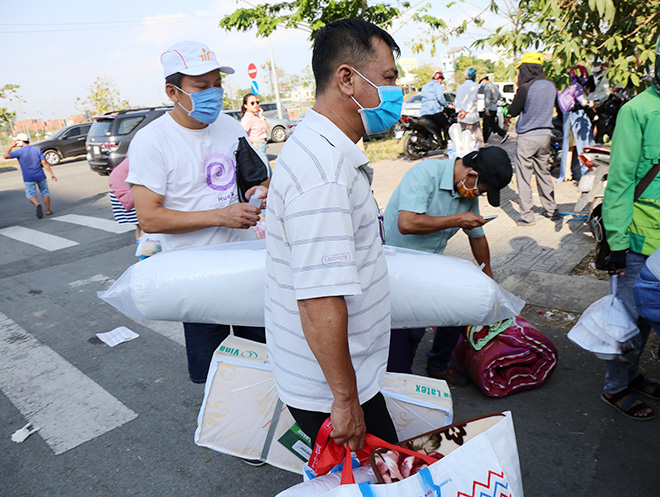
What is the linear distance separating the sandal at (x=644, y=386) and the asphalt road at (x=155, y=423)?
0.20 meters

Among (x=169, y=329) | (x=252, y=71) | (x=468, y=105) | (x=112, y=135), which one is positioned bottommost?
(x=169, y=329)

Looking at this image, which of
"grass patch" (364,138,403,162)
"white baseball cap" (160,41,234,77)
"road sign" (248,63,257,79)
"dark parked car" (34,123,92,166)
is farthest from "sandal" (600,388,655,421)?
"dark parked car" (34,123,92,166)

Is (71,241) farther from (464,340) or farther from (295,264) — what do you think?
(295,264)

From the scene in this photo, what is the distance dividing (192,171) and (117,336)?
2.79m

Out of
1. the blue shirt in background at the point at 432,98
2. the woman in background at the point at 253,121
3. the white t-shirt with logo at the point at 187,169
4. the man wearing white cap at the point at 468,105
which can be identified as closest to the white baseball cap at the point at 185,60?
the white t-shirt with logo at the point at 187,169

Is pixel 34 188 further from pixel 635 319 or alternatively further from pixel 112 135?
pixel 635 319

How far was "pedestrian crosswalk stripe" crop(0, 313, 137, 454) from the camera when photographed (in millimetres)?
3318

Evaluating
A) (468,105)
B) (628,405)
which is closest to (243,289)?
(628,405)

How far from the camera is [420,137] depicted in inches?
476

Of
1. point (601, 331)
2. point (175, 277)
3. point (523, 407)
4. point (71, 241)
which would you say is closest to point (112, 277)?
point (71, 241)

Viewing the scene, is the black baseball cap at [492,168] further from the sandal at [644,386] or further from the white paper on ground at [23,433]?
the white paper on ground at [23,433]

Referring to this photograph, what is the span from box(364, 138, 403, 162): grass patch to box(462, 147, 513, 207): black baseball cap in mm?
10024

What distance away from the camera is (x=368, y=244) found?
1.47 metres

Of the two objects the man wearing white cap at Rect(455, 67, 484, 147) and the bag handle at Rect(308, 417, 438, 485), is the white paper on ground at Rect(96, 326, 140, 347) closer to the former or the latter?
the bag handle at Rect(308, 417, 438, 485)
